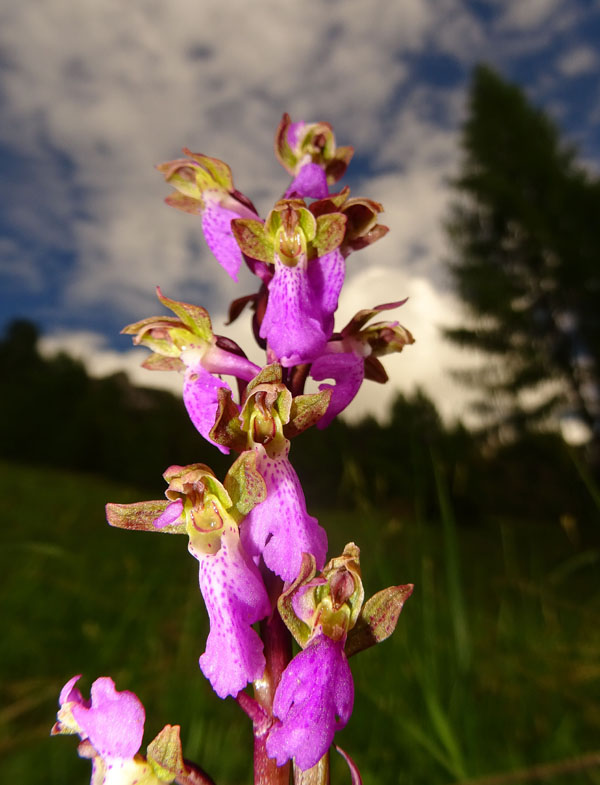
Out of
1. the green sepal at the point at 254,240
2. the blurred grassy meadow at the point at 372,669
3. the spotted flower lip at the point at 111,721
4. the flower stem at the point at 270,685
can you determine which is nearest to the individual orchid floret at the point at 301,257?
the green sepal at the point at 254,240

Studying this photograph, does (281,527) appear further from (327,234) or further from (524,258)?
(524,258)

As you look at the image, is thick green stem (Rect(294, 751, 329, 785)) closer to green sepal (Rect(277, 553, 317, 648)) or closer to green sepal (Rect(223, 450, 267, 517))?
green sepal (Rect(277, 553, 317, 648))

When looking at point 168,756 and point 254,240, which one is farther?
point 254,240

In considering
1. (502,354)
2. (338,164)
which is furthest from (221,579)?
(502,354)

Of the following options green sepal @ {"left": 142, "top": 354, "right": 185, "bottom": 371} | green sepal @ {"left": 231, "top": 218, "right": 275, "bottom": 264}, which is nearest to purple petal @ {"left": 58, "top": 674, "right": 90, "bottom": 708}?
green sepal @ {"left": 142, "top": 354, "right": 185, "bottom": 371}

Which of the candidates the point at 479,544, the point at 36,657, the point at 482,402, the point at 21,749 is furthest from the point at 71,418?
the point at 21,749

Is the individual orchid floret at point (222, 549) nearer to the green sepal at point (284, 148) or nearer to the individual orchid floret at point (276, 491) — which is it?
the individual orchid floret at point (276, 491)

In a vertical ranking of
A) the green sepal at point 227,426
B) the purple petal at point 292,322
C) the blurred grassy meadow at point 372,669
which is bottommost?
the blurred grassy meadow at point 372,669
